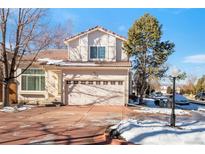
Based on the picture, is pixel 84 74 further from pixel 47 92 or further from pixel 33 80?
pixel 33 80

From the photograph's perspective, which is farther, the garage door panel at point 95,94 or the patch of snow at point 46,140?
the garage door panel at point 95,94

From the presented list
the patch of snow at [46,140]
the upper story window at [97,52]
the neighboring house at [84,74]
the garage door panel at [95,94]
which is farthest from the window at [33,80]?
the patch of snow at [46,140]

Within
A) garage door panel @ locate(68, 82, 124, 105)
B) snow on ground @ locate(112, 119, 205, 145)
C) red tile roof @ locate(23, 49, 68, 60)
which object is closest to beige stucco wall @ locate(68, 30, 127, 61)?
red tile roof @ locate(23, 49, 68, 60)

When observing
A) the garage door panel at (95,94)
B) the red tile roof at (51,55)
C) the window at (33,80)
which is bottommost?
the garage door panel at (95,94)

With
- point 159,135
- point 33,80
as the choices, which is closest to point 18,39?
point 33,80

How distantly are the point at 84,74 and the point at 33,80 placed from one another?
439cm

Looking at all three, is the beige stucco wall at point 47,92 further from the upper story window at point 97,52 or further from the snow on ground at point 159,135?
the snow on ground at point 159,135

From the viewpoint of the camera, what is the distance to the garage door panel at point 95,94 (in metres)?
19.8

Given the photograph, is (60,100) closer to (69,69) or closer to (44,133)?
(69,69)

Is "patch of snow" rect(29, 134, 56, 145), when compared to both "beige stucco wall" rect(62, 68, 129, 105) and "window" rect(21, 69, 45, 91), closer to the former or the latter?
"beige stucco wall" rect(62, 68, 129, 105)

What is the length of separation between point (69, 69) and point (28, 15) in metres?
4.84
